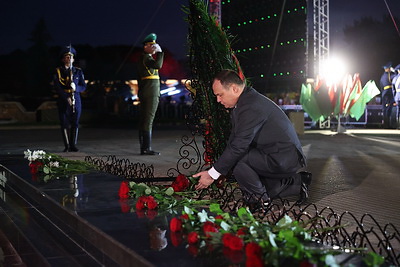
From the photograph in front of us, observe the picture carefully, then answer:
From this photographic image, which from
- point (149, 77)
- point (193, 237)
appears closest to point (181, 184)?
point (193, 237)

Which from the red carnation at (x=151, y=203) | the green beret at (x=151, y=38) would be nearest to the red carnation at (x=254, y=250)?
the red carnation at (x=151, y=203)

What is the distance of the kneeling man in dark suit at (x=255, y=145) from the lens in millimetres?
5031

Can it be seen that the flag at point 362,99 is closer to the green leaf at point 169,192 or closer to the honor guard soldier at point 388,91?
the honor guard soldier at point 388,91

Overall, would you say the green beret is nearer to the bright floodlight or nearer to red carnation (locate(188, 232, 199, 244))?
red carnation (locate(188, 232, 199, 244))

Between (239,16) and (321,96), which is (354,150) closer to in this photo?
(321,96)

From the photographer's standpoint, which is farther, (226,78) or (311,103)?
(311,103)

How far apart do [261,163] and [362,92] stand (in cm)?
1484

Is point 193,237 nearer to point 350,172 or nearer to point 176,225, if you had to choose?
point 176,225

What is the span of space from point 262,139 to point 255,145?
12cm

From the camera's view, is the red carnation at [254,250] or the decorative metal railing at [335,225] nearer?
the red carnation at [254,250]

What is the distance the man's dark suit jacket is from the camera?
505cm

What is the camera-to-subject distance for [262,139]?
522 centimetres

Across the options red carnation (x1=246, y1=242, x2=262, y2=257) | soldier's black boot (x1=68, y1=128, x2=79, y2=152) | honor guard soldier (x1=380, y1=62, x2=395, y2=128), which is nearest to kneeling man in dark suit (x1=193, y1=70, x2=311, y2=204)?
red carnation (x1=246, y1=242, x2=262, y2=257)

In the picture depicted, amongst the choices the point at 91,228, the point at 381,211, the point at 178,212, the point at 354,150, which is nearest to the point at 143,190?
the point at 178,212
